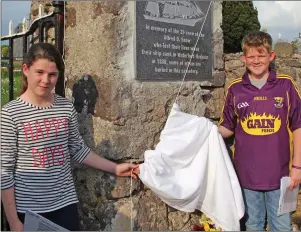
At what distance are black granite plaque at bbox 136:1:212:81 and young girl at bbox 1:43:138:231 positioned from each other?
714mm

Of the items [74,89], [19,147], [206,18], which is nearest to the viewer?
[19,147]

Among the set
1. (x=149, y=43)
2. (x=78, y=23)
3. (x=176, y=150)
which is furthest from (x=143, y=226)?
(x=78, y=23)

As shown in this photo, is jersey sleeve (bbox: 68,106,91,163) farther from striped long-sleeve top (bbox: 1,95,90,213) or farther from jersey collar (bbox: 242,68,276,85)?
jersey collar (bbox: 242,68,276,85)

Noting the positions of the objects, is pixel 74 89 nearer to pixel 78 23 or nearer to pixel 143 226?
pixel 78 23

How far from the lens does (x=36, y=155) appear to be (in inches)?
92.8

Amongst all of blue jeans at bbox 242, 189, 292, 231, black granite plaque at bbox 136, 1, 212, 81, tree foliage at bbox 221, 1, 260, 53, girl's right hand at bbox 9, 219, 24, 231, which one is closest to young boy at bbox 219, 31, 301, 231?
blue jeans at bbox 242, 189, 292, 231

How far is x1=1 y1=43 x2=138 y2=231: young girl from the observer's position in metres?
2.29

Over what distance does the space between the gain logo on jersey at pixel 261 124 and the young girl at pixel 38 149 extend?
120cm

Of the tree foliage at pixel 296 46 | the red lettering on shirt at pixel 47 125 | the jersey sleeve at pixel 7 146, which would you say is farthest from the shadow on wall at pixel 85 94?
the tree foliage at pixel 296 46

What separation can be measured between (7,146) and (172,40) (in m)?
1.47

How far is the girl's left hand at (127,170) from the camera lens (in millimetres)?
2830

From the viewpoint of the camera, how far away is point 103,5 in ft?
9.46

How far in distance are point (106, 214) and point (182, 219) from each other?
0.60 metres

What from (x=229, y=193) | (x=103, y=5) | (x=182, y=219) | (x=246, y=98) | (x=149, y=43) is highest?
(x=103, y=5)
